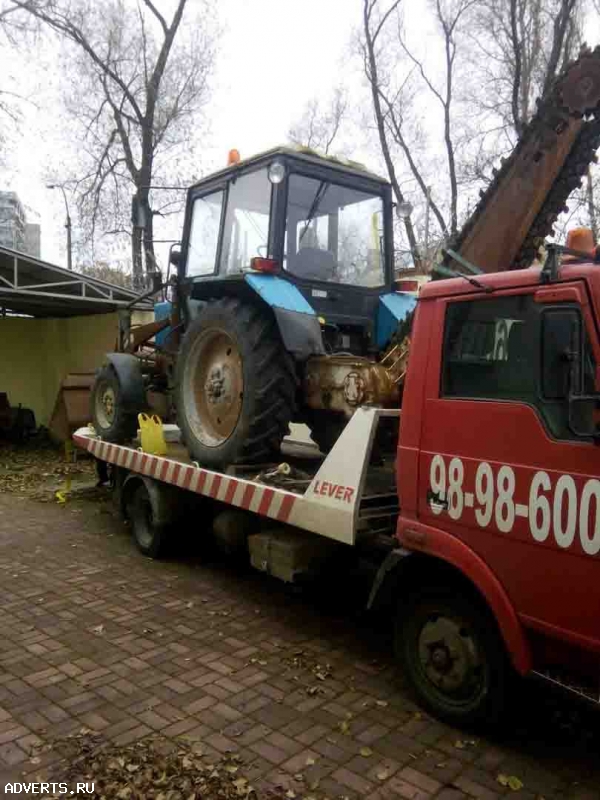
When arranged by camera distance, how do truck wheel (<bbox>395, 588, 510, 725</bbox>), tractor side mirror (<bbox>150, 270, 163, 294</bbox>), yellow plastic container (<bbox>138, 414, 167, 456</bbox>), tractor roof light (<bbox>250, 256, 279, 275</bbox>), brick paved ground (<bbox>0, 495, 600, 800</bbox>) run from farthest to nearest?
1. tractor side mirror (<bbox>150, 270, 163, 294</bbox>)
2. yellow plastic container (<bbox>138, 414, 167, 456</bbox>)
3. tractor roof light (<bbox>250, 256, 279, 275</bbox>)
4. truck wheel (<bbox>395, 588, 510, 725</bbox>)
5. brick paved ground (<bbox>0, 495, 600, 800</bbox>)

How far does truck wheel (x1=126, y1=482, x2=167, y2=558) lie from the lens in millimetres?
6195

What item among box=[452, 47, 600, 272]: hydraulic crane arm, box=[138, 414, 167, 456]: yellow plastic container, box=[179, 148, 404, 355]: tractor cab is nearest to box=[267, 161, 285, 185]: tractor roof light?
box=[179, 148, 404, 355]: tractor cab

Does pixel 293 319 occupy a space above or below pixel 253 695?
above

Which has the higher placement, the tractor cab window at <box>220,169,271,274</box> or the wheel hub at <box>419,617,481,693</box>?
the tractor cab window at <box>220,169,271,274</box>

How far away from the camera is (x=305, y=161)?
5.34 meters

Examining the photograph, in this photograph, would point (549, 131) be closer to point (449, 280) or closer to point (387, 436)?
point (449, 280)

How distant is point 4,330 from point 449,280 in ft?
48.8

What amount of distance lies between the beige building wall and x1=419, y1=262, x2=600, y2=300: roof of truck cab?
41.9 feet

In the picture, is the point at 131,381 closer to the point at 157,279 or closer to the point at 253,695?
the point at 157,279

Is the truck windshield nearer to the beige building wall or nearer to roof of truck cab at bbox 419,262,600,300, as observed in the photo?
roof of truck cab at bbox 419,262,600,300

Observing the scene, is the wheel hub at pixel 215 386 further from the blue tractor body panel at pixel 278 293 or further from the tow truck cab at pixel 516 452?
the tow truck cab at pixel 516 452

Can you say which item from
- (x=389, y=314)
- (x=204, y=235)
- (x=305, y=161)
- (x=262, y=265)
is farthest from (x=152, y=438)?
(x=305, y=161)

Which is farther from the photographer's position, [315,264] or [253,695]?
[315,264]

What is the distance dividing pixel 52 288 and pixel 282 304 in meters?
9.64
